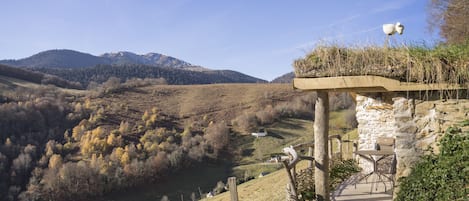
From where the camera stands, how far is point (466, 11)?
11.5 meters

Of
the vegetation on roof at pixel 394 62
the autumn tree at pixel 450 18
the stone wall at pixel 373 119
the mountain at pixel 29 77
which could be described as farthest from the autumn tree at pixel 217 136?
the vegetation on roof at pixel 394 62

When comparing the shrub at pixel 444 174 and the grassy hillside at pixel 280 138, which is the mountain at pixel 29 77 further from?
the shrub at pixel 444 174

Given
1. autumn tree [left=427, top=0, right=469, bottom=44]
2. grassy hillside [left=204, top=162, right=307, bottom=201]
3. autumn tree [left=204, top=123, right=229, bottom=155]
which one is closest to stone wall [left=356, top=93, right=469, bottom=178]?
grassy hillside [left=204, top=162, right=307, bottom=201]

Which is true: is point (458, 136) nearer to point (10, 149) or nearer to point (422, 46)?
point (422, 46)

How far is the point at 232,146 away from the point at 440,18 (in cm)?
5249

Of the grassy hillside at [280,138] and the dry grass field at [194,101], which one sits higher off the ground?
the dry grass field at [194,101]

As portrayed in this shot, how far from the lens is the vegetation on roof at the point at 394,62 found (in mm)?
4387

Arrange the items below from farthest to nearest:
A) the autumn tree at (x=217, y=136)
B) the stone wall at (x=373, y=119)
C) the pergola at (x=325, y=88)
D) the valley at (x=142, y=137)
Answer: the autumn tree at (x=217, y=136), the valley at (x=142, y=137), the stone wall at (x=373, y=119), the pergola at (x=325, y=88)

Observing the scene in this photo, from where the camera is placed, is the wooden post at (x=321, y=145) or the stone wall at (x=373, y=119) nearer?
the wooden post at (x=321, y=145)

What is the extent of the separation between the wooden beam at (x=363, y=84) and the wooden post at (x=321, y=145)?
0.35 meters

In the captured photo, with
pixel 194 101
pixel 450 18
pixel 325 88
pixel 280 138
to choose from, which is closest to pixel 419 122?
pixel 325 88

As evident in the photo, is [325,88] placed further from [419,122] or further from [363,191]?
[363,191]

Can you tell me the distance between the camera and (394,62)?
466 cm

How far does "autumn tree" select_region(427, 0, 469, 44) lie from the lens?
36.7 ft
